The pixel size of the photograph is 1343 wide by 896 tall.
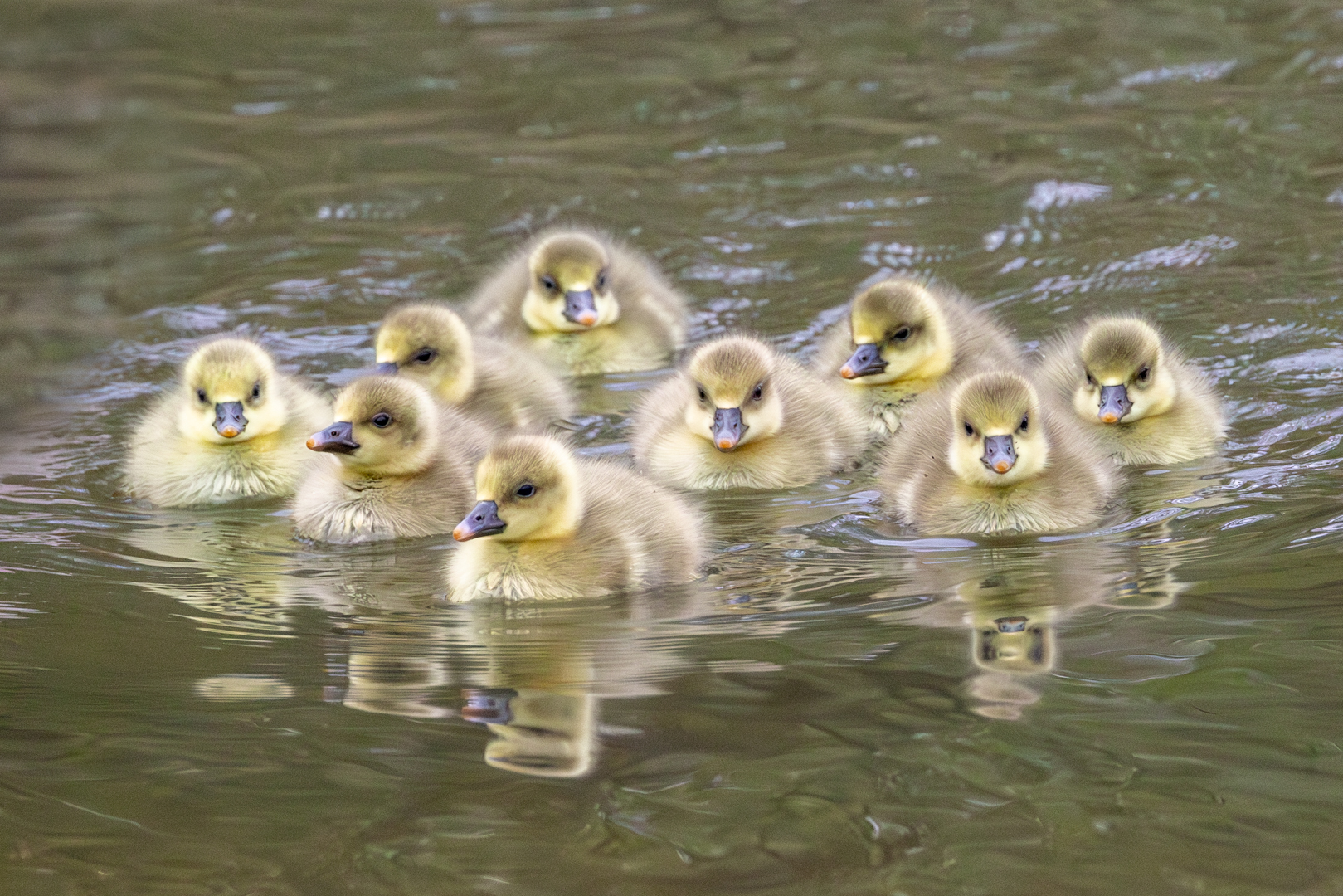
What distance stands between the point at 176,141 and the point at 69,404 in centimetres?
364

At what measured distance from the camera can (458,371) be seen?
21.7 feet

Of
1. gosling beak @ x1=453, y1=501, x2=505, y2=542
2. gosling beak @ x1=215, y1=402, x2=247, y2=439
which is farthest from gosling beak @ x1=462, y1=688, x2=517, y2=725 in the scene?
gosling beak @ x1=215, y1=402, x2=247, y2=439

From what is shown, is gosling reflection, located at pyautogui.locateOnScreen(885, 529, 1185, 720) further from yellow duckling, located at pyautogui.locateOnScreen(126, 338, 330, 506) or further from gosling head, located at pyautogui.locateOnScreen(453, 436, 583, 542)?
yellow duckling, located at pyautogui.locateOnScreen(126, 338, 330, 506)

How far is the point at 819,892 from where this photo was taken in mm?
2973

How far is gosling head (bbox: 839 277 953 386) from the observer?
6.31 m

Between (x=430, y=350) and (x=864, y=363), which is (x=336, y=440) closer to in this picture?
(x=430, y=350)

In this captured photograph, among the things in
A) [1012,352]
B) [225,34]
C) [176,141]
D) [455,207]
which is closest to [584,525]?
[1012,352]

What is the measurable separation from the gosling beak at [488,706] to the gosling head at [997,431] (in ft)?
6.08

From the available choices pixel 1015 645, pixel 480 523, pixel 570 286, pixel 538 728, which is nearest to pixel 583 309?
pixel 570 286

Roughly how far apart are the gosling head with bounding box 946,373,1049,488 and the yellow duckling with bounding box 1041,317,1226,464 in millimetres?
546

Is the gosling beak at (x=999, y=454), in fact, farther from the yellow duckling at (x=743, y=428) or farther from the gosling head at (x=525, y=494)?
the gosling head at (x=525, y=494)

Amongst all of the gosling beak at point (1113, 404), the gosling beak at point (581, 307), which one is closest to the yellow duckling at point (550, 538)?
the gosling beak at point (1113, 404)

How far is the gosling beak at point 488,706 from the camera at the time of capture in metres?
3.73

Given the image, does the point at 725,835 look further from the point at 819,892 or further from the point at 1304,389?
the point at 1304,389
